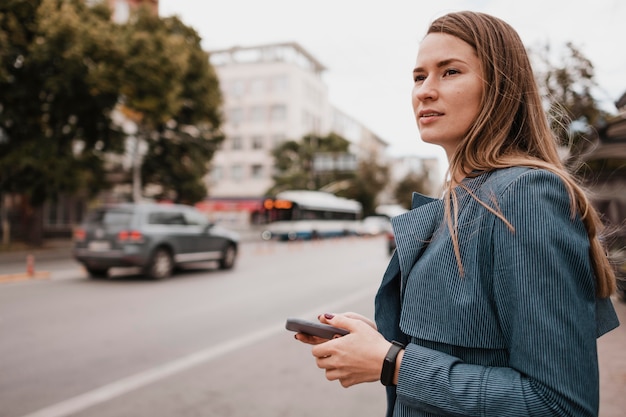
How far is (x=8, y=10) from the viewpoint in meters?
14.5

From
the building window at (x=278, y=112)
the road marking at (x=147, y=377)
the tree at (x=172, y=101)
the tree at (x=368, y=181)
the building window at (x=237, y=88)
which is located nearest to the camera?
the road marking at (x=147, y=377)

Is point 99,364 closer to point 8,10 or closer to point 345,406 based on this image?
point 345,406

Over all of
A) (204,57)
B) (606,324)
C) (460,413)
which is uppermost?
(204,57)

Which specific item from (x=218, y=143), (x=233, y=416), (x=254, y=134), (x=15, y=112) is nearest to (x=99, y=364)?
(x=233, y=416)

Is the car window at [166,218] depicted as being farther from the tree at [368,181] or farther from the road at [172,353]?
the tree at [368,181]

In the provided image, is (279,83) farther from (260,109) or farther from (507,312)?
(507,312)

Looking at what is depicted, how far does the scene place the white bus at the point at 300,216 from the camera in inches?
1361

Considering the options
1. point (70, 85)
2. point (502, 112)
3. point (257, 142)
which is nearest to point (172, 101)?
point (70, 85)

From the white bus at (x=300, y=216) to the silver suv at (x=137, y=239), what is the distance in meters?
21.2

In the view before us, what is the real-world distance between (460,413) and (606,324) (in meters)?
0.44

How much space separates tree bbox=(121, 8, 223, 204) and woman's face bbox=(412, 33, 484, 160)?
18.9m

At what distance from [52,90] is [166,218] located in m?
7.86

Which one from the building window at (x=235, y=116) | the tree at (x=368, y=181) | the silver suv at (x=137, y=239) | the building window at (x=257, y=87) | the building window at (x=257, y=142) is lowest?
the silver suv at (x=137, y=239)

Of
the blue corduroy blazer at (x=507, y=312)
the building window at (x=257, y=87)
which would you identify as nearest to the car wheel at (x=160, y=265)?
the blue corduroy blazer at (x=507, y=312)
